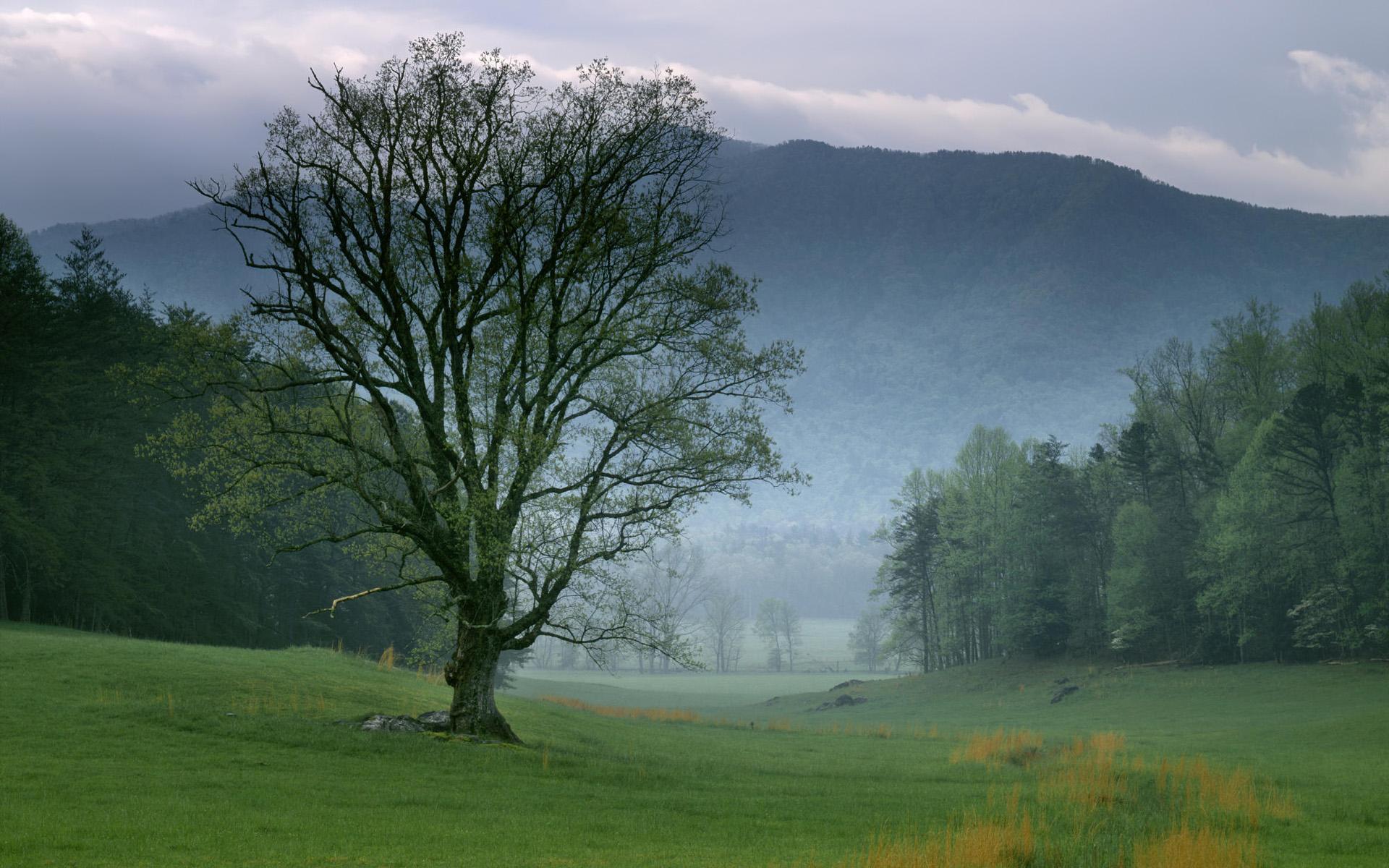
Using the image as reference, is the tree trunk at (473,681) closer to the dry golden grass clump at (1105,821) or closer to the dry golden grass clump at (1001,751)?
the dry golden grass clump at (1105,821)

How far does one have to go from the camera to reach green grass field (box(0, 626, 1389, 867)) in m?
14.9

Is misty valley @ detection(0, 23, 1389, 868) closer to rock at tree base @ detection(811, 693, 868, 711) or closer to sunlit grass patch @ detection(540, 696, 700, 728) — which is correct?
sunlit grass patch @ detection(540, 696, 700, 728)

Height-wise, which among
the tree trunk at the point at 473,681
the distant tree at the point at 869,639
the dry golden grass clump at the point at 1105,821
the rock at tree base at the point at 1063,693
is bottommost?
the distant tree at the point at 869,639

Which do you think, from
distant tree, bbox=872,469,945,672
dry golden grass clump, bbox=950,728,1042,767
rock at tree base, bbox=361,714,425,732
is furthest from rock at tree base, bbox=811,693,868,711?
rock at tree base, bbox=361,714,425,732

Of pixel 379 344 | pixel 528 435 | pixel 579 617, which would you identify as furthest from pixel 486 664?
pixel 379 344

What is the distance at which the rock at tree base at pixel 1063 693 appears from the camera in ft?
213

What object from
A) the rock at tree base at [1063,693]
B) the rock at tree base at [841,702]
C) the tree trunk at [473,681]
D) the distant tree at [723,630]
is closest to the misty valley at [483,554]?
the tree trunk at [473,681]

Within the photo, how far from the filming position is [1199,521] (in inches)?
2731

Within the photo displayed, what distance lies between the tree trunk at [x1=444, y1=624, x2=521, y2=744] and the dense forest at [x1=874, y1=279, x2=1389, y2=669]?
1968 inches

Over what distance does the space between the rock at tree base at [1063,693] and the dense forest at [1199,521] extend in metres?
4.76

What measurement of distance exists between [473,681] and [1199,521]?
60383 mm

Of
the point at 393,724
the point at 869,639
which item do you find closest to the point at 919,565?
the point at 393,724

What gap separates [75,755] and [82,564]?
1341 inches

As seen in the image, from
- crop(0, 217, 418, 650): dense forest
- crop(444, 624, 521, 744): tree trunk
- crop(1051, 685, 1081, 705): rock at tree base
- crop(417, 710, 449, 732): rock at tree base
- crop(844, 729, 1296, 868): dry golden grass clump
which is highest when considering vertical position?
crop(0, 217, 418, 650): dense forest
